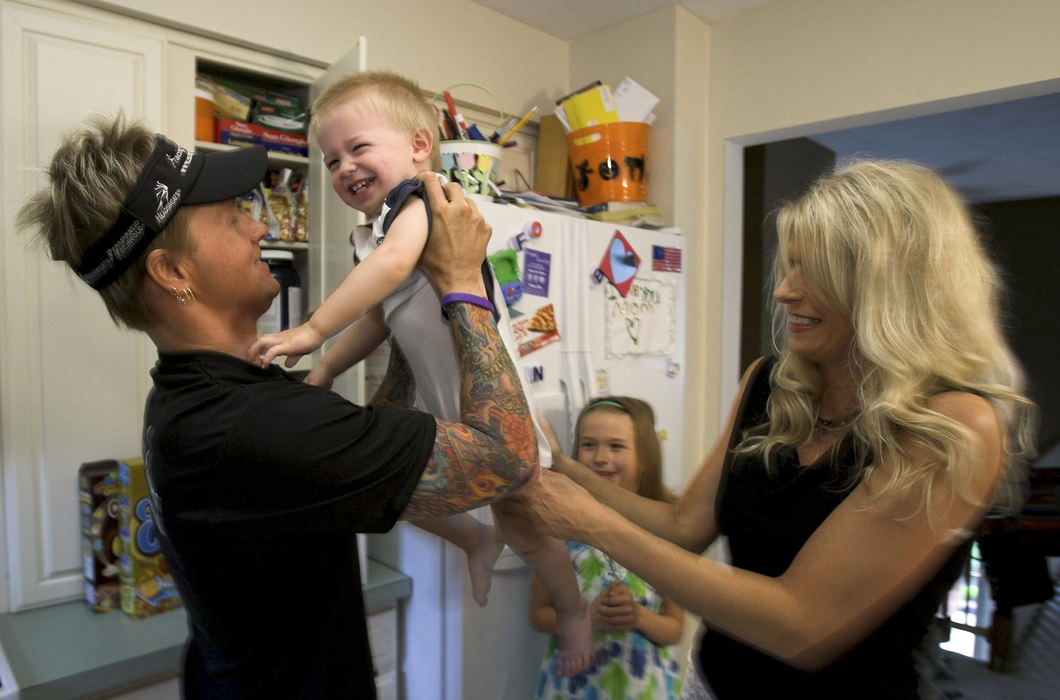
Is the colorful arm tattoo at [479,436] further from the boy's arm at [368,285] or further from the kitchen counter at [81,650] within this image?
the kitchen counter at [81,650]

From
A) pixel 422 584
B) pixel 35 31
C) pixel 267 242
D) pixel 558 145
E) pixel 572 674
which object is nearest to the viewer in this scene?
pixel 572 674

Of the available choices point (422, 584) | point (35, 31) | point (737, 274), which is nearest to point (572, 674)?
point (422, 584)

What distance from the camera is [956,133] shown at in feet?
6.97

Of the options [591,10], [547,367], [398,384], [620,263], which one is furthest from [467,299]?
[591,10]

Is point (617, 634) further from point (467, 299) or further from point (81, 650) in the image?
point (81, 650)

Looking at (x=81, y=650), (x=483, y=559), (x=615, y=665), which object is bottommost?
(x=81, y=650)

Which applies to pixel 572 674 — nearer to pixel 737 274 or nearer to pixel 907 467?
pixel 907 467

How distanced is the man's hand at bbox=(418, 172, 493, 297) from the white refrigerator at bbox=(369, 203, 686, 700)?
34 cm

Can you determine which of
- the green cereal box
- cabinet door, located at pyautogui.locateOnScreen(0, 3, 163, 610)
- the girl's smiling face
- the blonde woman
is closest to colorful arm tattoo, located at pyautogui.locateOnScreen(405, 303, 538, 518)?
the blonde woman

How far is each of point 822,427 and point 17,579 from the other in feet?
5.61

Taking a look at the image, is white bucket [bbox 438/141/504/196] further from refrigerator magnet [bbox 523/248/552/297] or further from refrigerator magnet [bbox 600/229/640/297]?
refrigerator magnet [bbox 600/229/640/297]

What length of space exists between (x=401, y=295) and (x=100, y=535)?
1.08 meters

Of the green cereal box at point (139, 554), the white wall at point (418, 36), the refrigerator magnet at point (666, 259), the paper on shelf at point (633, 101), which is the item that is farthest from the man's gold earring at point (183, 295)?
the paper on shelf at point (633, 101)

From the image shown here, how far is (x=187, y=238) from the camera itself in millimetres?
763
